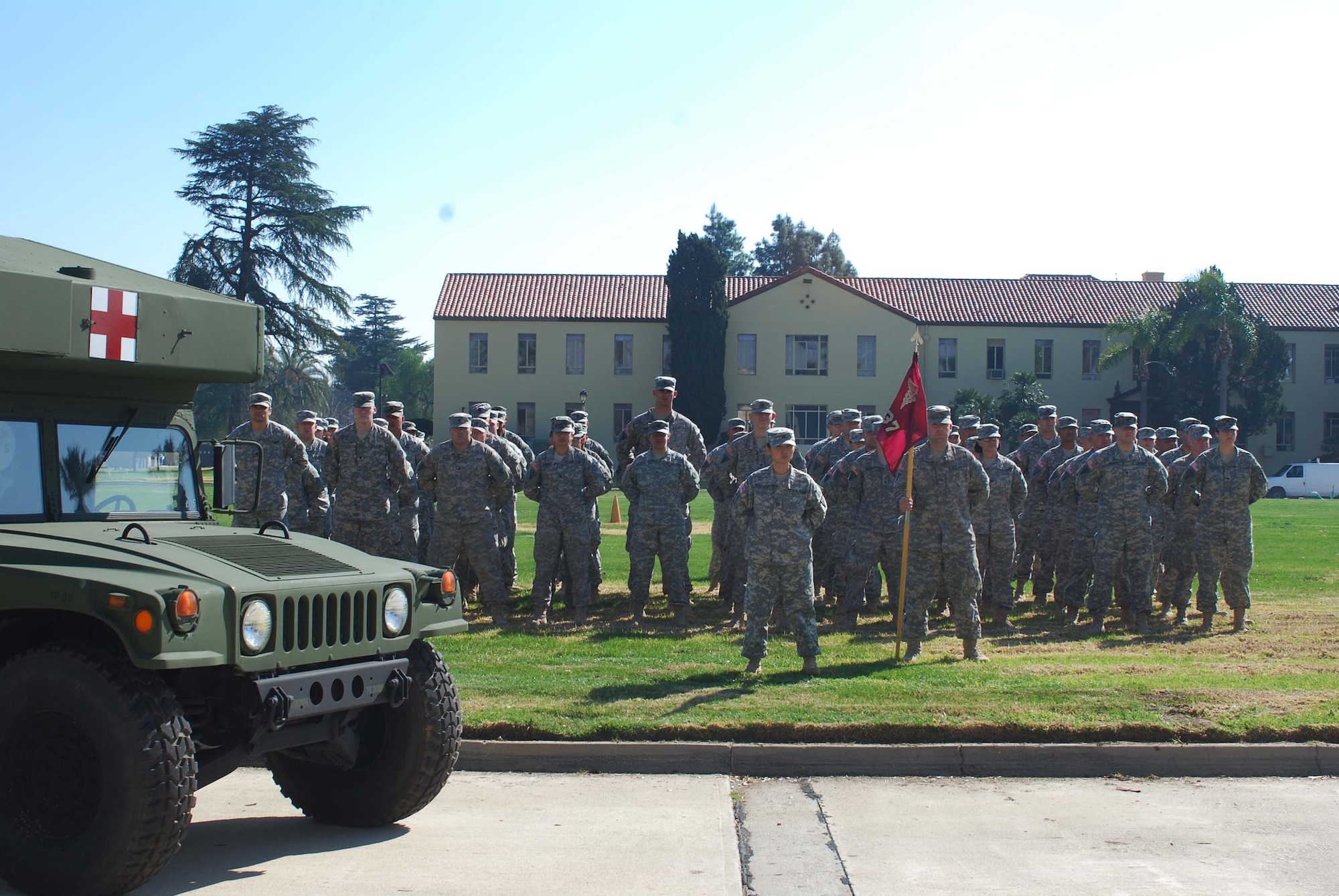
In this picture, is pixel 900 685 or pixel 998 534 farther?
pixel 998 534

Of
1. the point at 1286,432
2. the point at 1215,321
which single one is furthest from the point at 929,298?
the point at 1286,432

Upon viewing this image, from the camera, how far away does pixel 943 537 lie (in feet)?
34.9

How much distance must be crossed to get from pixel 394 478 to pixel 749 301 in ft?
153

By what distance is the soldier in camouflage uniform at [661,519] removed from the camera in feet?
41.5

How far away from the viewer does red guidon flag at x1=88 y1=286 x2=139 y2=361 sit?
5.85 meters

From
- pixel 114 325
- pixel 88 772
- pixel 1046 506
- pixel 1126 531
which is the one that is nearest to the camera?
pixel 88 772

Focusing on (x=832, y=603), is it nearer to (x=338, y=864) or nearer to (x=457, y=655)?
(x=457, y=655)

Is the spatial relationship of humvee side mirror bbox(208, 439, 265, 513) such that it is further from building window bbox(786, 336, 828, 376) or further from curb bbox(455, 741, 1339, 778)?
building window bbox(786, 336, 828, 376)

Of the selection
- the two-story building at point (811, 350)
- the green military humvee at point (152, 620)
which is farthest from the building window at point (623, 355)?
the green military humvee at point (152, 620)

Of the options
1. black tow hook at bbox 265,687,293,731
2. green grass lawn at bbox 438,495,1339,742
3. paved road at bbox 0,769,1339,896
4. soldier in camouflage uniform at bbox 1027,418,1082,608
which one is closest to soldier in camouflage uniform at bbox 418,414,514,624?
green grass lawn at bbox 438,495,1339,742

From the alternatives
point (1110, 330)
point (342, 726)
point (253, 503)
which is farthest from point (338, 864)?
point (1110, 330)

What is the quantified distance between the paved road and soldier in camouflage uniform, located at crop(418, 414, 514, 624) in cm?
504

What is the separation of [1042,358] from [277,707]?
5716cm

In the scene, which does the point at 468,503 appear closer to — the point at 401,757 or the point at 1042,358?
the point at 401,757
